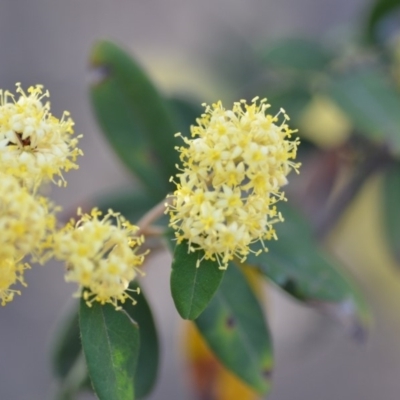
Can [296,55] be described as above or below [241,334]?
above

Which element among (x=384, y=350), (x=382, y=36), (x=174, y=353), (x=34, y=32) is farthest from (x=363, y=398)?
(x=34, y=32)

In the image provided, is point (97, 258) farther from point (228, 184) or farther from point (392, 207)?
point (392, 207)

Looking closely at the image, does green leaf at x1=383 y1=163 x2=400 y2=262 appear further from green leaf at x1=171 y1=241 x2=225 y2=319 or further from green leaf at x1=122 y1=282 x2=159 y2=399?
green leaf at x1=171 y1=241 x2=225 y2=319

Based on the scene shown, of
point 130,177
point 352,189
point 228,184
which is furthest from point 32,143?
point 130,177

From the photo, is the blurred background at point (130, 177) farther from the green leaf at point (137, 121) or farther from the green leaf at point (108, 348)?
the green leaf at point (108, 348)

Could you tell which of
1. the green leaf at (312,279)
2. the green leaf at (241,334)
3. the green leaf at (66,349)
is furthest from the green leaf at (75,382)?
the green leaf at (312,279)

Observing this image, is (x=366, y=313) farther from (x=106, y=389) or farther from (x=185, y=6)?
(x=185, y=6)

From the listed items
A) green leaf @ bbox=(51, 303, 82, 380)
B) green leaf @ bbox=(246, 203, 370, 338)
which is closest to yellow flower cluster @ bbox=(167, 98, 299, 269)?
green leaf @ bbox=(246, 203, 370, 338)
